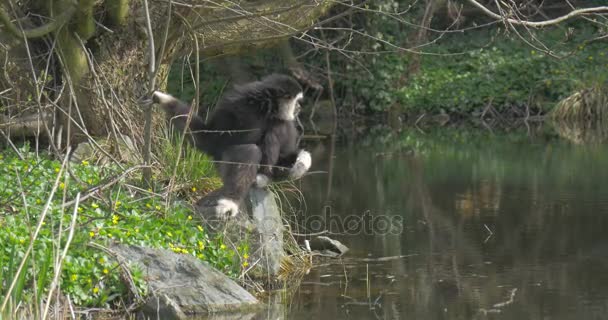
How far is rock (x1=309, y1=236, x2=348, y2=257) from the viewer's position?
31.0 feet

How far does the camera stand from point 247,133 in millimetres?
8375

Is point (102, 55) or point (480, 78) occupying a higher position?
point (102, 55)

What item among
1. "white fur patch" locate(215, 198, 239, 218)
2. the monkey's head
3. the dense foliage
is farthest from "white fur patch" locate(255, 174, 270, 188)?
the dense foliage

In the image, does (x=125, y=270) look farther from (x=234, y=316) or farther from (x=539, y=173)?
(x=539, y=173)

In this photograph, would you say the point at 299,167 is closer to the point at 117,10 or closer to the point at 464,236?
the point at 464,236

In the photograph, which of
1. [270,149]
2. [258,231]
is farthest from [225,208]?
[270,149]

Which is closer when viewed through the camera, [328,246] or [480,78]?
[328,246]

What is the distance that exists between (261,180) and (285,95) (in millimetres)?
785

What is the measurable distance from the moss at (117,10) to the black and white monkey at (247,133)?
6.55 ft

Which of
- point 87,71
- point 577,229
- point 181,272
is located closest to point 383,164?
point 577,229

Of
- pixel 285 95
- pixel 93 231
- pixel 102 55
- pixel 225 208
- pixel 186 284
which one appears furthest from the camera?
pixel 102 55

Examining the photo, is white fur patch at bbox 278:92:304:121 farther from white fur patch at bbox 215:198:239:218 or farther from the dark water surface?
the dark water surface

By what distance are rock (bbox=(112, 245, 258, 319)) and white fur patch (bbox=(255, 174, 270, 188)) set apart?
117cm

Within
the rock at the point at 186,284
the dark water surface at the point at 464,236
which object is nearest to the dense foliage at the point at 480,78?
the dark water surface at the point at 464,236
